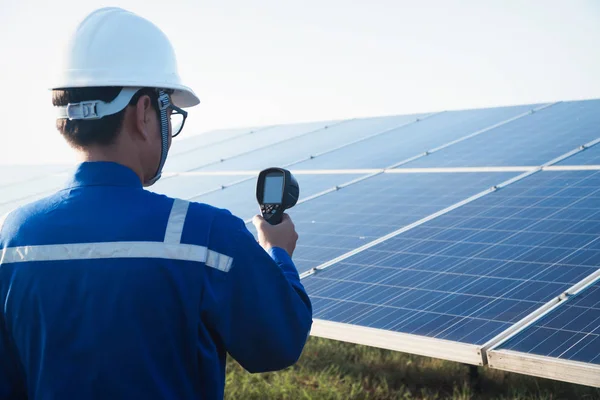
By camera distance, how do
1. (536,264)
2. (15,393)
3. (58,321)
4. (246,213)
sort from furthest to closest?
(246,213)
(536,264)
(15,393)
(58,321)

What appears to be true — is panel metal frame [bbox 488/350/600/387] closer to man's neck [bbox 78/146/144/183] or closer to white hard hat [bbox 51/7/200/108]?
white hard hat [bbox 51/7/200/108]

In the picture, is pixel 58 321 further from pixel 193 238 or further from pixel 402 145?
pixel 402 145

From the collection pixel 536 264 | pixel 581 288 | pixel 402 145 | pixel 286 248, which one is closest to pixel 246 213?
pixel 402 145

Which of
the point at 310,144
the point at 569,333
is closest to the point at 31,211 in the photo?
the point at 569,333

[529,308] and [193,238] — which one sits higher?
[193,238]

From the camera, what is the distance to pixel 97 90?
7.79 feet

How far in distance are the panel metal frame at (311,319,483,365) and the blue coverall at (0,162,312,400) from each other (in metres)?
2.94

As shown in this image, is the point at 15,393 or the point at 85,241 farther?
the point at 15,393

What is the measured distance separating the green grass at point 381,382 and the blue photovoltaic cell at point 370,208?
3.35 ft

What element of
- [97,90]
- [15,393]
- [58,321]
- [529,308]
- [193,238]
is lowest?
[529,308]

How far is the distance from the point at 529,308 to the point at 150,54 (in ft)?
12.0

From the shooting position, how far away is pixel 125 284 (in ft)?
6.93

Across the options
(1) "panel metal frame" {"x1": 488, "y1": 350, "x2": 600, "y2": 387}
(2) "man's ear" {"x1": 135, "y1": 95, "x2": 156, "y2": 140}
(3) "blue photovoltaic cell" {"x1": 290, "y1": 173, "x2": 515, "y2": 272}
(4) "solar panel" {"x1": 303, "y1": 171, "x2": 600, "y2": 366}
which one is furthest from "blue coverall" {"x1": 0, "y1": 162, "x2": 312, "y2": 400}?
(3) "blue photovoltaic cell" {"x1": 290, "y1": 173, "x2": 515, "y2": 272}

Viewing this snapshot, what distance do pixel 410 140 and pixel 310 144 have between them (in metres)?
2.53
